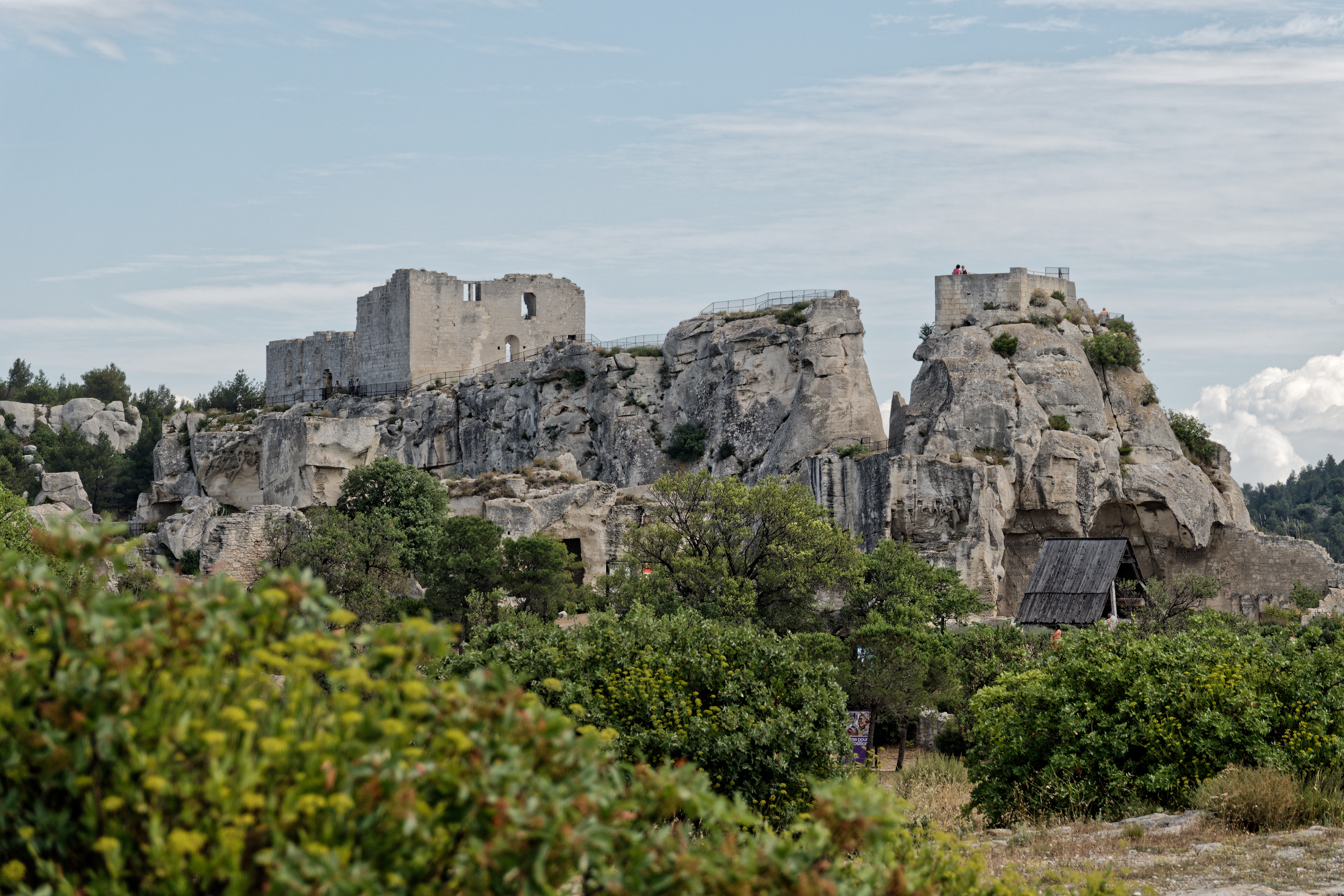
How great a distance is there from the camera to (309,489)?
4291 cm

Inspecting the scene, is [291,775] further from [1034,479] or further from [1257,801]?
[1034,479]

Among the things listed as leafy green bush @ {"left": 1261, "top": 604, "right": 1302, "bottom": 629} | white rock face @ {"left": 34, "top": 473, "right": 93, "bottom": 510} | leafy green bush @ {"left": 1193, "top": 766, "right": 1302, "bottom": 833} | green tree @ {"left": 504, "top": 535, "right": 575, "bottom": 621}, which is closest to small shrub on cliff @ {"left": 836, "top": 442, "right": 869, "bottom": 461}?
leafy green bush @ {"left": 1261, "top": 604, "right": 1302, "bottom": 629}

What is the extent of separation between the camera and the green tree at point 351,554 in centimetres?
3067

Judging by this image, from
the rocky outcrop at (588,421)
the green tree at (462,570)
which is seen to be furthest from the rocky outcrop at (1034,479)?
the green tree at (462,570)

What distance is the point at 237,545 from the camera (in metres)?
35.2

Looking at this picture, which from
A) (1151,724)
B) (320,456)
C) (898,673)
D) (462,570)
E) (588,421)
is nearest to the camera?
(1151,724)

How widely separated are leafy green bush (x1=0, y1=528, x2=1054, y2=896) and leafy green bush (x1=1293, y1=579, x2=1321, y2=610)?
42.8m

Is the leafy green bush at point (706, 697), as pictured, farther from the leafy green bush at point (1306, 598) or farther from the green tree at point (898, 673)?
the leafy green bush at point (1306, 598)

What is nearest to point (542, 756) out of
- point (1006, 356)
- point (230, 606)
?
point (230, 606)

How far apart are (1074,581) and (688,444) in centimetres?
1791

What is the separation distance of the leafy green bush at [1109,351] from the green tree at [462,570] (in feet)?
85.0

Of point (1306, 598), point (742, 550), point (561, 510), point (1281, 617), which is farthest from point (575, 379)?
point (1306, 598)

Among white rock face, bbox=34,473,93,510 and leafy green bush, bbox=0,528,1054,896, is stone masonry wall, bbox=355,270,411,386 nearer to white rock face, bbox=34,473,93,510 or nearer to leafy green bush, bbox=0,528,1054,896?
white rock face, bbox=34,473,93,510

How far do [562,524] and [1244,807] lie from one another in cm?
2799
